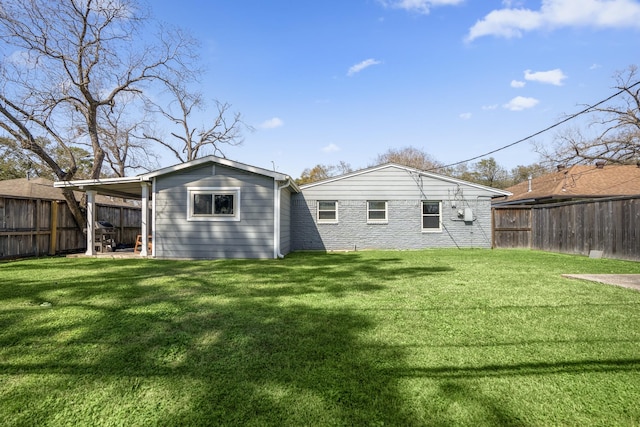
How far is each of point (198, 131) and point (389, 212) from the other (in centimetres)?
1896

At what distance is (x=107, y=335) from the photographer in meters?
3.34

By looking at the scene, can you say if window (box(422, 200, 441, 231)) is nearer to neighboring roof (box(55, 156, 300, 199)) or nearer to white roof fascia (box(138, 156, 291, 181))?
neighboring roof (box(55, 156, 300, 199))

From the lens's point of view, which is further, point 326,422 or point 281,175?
point 281,175

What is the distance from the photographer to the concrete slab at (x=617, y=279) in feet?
18.6

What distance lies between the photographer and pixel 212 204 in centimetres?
1035

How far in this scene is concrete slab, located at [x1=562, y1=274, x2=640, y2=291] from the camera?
18.6 feet

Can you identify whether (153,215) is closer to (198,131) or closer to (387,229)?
(387,229)

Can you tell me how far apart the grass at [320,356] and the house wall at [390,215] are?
28.5 feet

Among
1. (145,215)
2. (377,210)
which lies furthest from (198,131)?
(377,210)

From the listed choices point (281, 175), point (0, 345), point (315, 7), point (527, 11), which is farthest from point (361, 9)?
point (0, 345)

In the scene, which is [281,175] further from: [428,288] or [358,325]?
[358,325]

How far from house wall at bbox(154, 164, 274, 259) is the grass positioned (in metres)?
4.73

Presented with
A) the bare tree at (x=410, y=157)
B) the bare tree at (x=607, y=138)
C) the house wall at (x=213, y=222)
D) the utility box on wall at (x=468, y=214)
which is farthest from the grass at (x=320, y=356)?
the bare tree at (x=410, y=157)

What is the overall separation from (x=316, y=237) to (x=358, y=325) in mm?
10580
